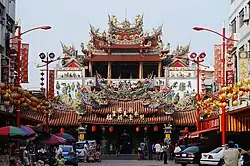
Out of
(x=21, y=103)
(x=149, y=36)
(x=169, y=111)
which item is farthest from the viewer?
(x=149, y=36)

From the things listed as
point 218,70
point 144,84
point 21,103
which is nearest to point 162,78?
point 144,84

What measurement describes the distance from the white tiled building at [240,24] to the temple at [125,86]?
778 inches

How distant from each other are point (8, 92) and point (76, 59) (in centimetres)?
5031

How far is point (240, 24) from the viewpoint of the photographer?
42.8 metres

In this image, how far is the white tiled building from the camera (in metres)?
39.8

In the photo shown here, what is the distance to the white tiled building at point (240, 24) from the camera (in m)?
39.8

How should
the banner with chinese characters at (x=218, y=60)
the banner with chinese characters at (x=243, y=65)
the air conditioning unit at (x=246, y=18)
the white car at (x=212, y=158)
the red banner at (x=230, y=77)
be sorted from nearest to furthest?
the white car at (x=212, y=158) → the banner with chinese characters at (x=243, y=65) → the air conditioning unit at (x=246, y=18) → the red banner at (x=230, y=77) → the banner with chinese characters at (x=218, y=60)

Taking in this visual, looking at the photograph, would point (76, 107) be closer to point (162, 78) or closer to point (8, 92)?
point (162, 78)

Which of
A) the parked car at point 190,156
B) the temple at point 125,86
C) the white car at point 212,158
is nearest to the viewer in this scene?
the white car at point 212,158

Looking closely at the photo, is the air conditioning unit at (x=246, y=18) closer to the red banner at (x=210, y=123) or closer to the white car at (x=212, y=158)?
the red banner at (x=210, y=123)

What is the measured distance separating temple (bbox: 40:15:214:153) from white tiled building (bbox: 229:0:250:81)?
1977 centimetres

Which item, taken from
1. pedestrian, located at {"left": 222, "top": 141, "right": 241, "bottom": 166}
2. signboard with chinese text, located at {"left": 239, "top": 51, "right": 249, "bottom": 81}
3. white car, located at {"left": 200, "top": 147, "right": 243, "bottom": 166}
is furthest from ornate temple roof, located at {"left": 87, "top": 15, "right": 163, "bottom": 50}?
pedestrian, located at {"left": 222, "top": 141, "right": 241, "bottom": 166}

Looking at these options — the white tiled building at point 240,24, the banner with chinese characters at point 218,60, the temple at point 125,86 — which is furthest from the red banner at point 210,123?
the temple at point 125,86

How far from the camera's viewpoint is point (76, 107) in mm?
65000
